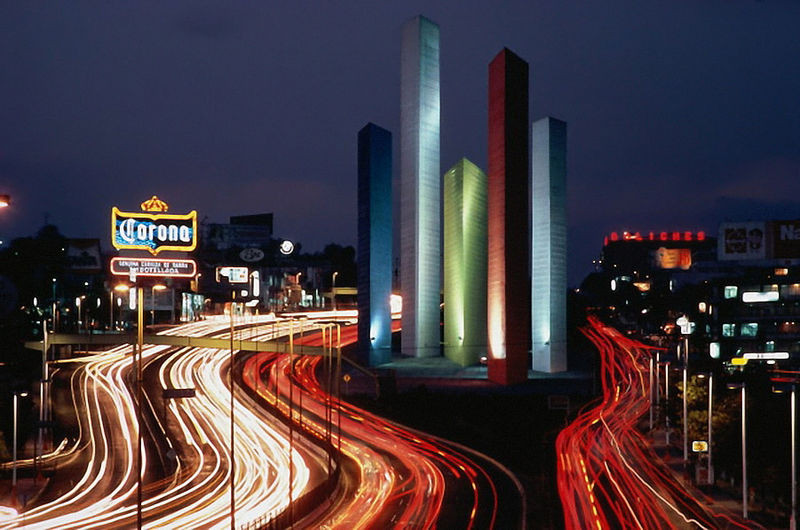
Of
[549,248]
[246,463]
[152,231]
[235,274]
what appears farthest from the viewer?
[235,274]

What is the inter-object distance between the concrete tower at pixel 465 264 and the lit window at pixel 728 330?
122 feet

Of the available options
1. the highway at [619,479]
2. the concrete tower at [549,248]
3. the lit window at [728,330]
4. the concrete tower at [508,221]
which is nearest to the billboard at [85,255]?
the concrete tower at [549,248]

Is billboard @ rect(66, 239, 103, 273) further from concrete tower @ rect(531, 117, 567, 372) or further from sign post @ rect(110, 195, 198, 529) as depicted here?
sign post @ rect(110, 195, 198, 529)

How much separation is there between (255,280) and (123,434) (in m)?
87.7

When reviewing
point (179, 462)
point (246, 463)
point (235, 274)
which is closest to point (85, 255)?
point (235, 274)

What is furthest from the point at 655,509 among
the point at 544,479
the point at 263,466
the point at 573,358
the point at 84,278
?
the point at 84,278

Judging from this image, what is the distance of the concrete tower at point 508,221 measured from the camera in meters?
63.0

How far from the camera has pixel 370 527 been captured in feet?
106

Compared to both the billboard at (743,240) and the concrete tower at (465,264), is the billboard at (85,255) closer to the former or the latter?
the concrete tower at (465,264)

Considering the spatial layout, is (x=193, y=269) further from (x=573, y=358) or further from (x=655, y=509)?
(x=573, y=358)

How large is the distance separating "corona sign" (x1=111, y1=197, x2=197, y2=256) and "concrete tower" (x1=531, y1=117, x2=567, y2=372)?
34193 mm

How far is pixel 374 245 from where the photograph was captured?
7119 centimetres

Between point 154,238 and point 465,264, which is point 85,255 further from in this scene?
point 154,238

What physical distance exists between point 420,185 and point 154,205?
31937mm
